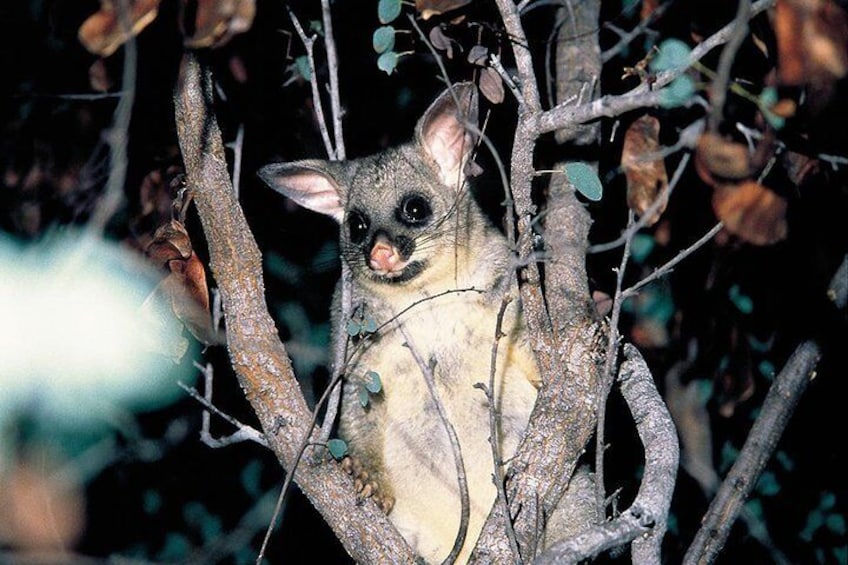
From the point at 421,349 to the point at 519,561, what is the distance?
98 cm

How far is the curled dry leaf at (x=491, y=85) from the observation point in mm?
2473

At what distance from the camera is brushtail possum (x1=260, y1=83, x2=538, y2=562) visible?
2.86m

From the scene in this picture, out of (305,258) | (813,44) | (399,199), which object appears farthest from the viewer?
(305,258)

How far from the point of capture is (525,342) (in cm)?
285

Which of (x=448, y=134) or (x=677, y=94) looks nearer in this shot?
(x=677, y=94)

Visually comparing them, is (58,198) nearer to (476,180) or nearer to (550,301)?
(476,180)

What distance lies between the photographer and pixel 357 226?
A: 331 centimetres

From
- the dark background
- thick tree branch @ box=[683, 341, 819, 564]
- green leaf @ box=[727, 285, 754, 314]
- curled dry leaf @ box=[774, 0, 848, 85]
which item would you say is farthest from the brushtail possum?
green leaf @ box=[727, 285, 754, 314]

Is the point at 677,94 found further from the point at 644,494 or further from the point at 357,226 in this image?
the point at 357,226

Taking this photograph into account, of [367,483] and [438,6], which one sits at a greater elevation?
[438,6]

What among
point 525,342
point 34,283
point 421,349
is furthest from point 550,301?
point 34,283

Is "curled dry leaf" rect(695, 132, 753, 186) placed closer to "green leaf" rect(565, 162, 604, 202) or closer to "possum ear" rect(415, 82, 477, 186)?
"green leaf" rect(565, 162, 604, 202)

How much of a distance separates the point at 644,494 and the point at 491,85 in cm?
118

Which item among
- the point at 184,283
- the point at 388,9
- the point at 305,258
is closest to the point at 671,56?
the point at 388,9
